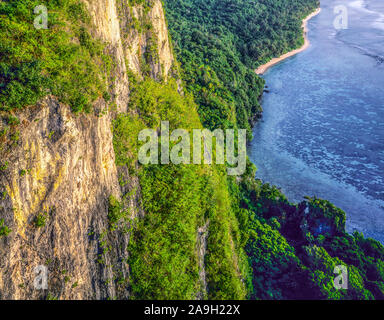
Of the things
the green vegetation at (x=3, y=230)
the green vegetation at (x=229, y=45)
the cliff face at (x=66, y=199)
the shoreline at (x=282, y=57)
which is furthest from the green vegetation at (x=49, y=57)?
the shoreline at (x=282, y=57)

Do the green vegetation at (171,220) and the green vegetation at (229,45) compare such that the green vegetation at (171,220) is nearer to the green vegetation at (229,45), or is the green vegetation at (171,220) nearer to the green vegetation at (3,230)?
the green vegetation at (3,230)

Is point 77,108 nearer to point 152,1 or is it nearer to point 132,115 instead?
point 132,115

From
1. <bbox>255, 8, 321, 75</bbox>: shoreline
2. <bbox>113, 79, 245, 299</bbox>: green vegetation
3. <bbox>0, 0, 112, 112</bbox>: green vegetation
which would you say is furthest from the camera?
<bbox>255, 8, 321, 75</bbox>: shoreline

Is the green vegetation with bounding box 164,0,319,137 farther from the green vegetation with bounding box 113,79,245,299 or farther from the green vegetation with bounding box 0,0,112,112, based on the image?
the green vegetation with bounding box 0,0,112,112

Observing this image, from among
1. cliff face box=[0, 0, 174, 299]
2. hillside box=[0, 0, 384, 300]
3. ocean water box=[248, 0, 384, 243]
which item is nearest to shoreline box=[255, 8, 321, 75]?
ocean water box=[248, 0, 384, 243]

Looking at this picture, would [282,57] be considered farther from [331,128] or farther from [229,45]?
[331,128]
